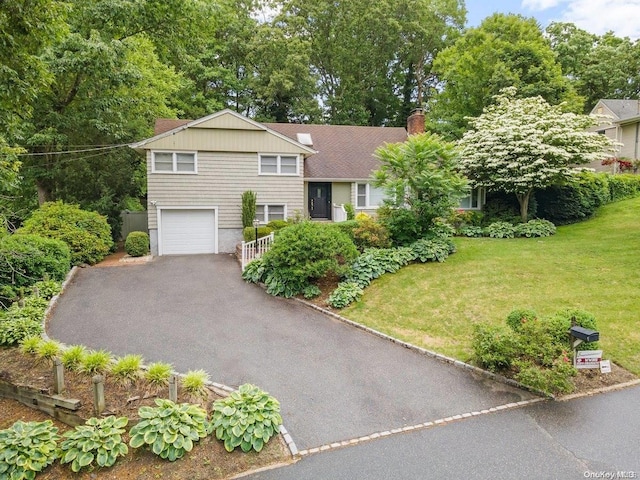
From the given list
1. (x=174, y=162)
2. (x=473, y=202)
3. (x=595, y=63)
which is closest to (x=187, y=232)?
(x=174, y=162)

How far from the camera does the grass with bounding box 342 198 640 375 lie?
7.46m

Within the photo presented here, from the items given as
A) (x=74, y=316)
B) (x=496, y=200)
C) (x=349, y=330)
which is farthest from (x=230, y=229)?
(x=496, y=200)

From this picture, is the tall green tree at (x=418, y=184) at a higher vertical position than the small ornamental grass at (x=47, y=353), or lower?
higher

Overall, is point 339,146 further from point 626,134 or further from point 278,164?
point 626,134

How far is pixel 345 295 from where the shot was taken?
9695mm

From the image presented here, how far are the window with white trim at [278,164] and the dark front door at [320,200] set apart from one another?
1.64 m

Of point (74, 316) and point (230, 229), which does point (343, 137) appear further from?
point (74, 316)

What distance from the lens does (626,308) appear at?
7.91 meters

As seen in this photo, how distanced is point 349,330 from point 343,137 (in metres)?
15.3

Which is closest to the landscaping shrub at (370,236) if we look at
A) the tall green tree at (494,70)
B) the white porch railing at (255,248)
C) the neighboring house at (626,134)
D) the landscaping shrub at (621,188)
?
Answer: the white porch railing at (255,248)

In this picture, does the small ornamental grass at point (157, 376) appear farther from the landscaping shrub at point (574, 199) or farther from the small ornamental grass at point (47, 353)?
the landscaping shrub at point (574, 199)

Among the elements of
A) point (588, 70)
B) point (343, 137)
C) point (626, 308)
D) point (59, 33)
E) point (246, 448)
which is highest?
point (588, 70)

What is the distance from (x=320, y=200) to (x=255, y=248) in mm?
5986

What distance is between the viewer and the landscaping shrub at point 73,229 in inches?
521
